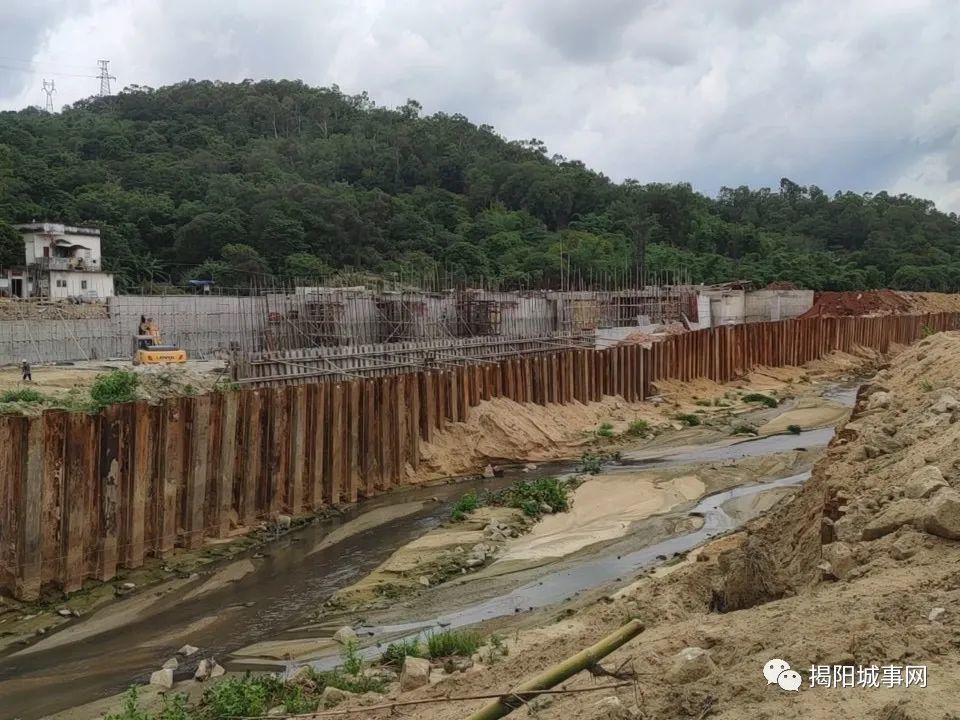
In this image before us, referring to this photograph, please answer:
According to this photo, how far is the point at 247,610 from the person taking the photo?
40.6 feet

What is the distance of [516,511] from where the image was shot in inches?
652

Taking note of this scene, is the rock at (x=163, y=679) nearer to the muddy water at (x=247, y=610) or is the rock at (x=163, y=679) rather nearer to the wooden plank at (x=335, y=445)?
the muddy water at (x=247, y=610)

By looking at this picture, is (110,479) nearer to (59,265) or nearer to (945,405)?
(945,405)

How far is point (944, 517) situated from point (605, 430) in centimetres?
1841

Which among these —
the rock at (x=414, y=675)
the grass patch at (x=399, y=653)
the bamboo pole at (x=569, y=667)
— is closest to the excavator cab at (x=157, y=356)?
the grass patch at (x=399, y=653)

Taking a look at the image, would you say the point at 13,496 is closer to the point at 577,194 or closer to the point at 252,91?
the point at 577,194

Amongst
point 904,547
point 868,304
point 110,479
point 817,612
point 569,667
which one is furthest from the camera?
point 868,304

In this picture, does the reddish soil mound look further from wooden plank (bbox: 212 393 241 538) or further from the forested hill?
wooden plank (bbox: 212 393 241 538)

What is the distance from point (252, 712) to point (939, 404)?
8745 millimetres

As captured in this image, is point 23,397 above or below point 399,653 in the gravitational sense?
above

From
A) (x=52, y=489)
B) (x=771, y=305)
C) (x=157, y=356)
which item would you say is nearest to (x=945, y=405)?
(x=52, y=489)

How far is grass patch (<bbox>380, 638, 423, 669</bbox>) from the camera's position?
9031mm

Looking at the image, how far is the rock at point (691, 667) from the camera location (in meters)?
5.43

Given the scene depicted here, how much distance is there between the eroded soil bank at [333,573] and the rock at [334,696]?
8.33 ft
